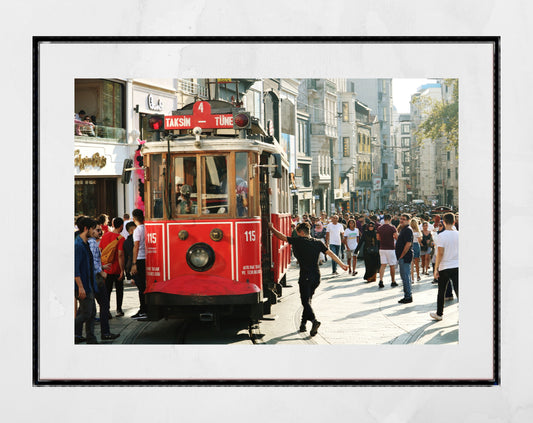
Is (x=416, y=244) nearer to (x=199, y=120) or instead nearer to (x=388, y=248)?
(x=388, y=248)

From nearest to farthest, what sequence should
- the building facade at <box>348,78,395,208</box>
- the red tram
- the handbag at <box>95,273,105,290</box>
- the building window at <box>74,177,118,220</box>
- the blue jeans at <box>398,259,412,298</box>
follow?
the building facade at <box>348,78,395,208</box>
the handbag at <box>95,273,105,290</box>
the red tram
the building window at <box>74,177,118,220</box>
the blue jeans at <box>398,259,412,298</box>

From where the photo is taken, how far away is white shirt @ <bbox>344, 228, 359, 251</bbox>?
14836mm

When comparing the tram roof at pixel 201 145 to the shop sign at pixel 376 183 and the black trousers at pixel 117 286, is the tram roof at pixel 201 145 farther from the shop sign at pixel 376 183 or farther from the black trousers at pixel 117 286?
the shop sign at pixel 376 183

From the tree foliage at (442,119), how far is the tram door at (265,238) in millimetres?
2222

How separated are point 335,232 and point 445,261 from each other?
7324 mm

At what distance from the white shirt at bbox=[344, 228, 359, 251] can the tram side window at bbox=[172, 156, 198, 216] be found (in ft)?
23.4

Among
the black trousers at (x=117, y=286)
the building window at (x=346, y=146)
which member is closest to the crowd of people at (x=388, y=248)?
the black trousers at (x=117, y=286)

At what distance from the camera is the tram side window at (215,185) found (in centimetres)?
830

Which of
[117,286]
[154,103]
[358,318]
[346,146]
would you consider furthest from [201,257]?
[346,146]

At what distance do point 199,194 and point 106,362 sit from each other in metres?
2.61

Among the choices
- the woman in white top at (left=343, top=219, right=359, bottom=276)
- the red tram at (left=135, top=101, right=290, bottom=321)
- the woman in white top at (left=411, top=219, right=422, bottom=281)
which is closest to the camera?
the red tram at (left=135, top=101, right=290, bottom=321)

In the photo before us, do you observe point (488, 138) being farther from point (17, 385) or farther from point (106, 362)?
point (17, 385)

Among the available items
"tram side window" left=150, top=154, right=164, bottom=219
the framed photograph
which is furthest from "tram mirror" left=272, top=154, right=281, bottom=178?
the framed photograph

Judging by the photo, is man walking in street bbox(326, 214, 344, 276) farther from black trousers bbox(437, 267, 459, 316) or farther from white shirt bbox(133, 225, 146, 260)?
white shirt bbox(133, 225, 146, 260)
